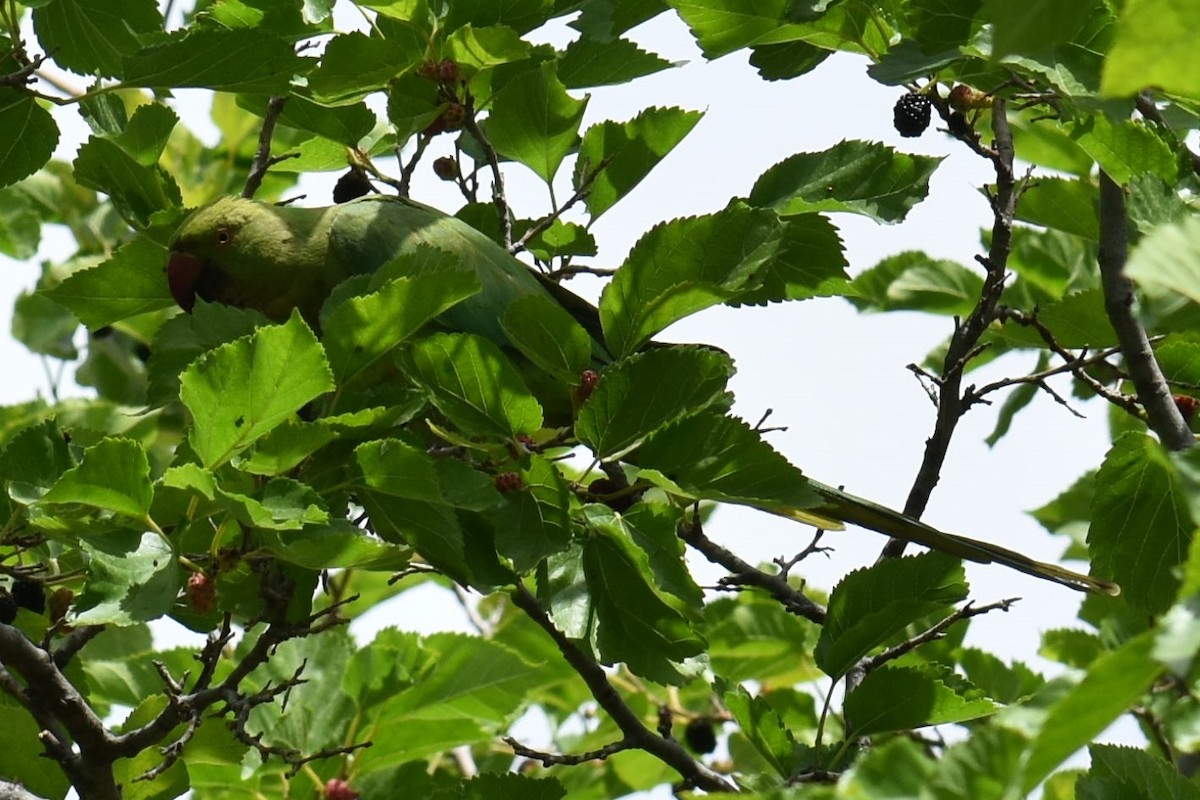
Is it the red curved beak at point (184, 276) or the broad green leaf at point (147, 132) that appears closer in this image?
the broad green leaf at point (147, 132)

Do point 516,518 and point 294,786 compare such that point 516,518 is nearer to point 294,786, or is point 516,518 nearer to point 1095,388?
point 1095,388

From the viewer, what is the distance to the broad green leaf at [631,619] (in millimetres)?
2139

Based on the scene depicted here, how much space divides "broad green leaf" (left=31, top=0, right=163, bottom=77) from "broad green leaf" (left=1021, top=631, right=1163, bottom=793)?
2163 millimetres

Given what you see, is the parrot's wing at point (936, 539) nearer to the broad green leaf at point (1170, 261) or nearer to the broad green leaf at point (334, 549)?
the broad green leaf at point (334, 549)

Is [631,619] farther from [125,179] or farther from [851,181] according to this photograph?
[125,179]

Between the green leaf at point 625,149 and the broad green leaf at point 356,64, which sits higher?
the broad green leaf at point 356,64

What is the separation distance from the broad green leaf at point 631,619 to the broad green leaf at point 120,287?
121 cm

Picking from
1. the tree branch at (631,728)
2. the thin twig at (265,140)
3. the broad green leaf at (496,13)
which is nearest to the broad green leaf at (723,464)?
the tree branch at (631,728)

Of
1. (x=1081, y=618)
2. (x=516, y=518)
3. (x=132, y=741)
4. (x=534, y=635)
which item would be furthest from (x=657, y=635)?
(x=1081, y=618)

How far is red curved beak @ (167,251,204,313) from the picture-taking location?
2.98m

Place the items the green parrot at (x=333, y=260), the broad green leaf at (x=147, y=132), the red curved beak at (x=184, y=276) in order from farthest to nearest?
the green parrot at (x=333, y=260)
the red curved beak at (x=184, y=276)
the broad green leaf at (x=147, y=132)

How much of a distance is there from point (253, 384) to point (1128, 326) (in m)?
1.60

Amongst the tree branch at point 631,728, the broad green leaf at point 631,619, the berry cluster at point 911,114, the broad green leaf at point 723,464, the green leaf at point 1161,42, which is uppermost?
the berry cluster at point 911,114

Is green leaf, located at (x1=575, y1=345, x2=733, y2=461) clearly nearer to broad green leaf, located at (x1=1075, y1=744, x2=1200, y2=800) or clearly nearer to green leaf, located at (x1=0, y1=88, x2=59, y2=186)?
broad green leaf, located at (x1=1075, y1=744, x2=1200, y2=800)
